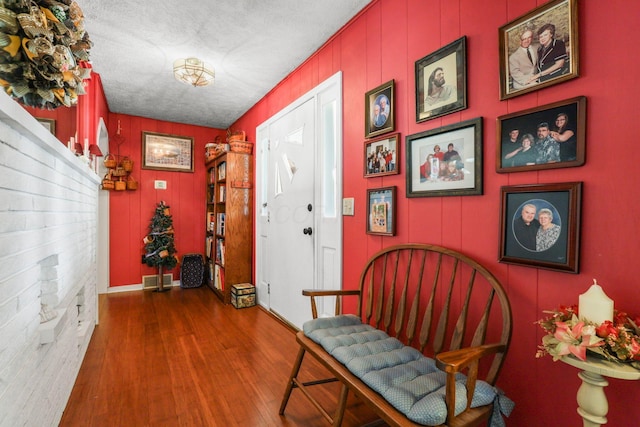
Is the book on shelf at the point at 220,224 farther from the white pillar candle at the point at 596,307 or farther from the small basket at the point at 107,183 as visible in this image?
the white pillar candle at the point at 596,307

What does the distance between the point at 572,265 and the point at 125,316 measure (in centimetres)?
380

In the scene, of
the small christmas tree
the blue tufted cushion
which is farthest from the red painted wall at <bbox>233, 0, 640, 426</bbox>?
the small christmas tree

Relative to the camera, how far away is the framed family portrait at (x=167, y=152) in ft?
15.1

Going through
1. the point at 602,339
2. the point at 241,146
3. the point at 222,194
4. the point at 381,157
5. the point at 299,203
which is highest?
the point at 241,146

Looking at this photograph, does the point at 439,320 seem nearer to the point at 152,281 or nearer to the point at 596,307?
the point at 596,307

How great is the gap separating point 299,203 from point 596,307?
2254mm

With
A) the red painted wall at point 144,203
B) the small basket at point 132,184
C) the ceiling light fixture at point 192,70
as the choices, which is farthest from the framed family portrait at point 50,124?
the red painted wall at point 144,203

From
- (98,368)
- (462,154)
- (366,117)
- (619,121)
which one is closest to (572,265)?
(619,121)

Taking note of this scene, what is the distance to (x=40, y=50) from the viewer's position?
0.95m

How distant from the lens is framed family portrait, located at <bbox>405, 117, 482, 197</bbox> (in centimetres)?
146

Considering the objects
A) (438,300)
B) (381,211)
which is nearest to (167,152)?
(381,211)

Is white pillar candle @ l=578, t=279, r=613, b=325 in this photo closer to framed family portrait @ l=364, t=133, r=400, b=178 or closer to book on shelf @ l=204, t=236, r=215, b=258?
framed family portrait @ l=364, t=133, r=400, b=178

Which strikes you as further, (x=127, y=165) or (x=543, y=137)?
(x=127, y=165)

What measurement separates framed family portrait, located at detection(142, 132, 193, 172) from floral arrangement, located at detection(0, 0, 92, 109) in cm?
371
